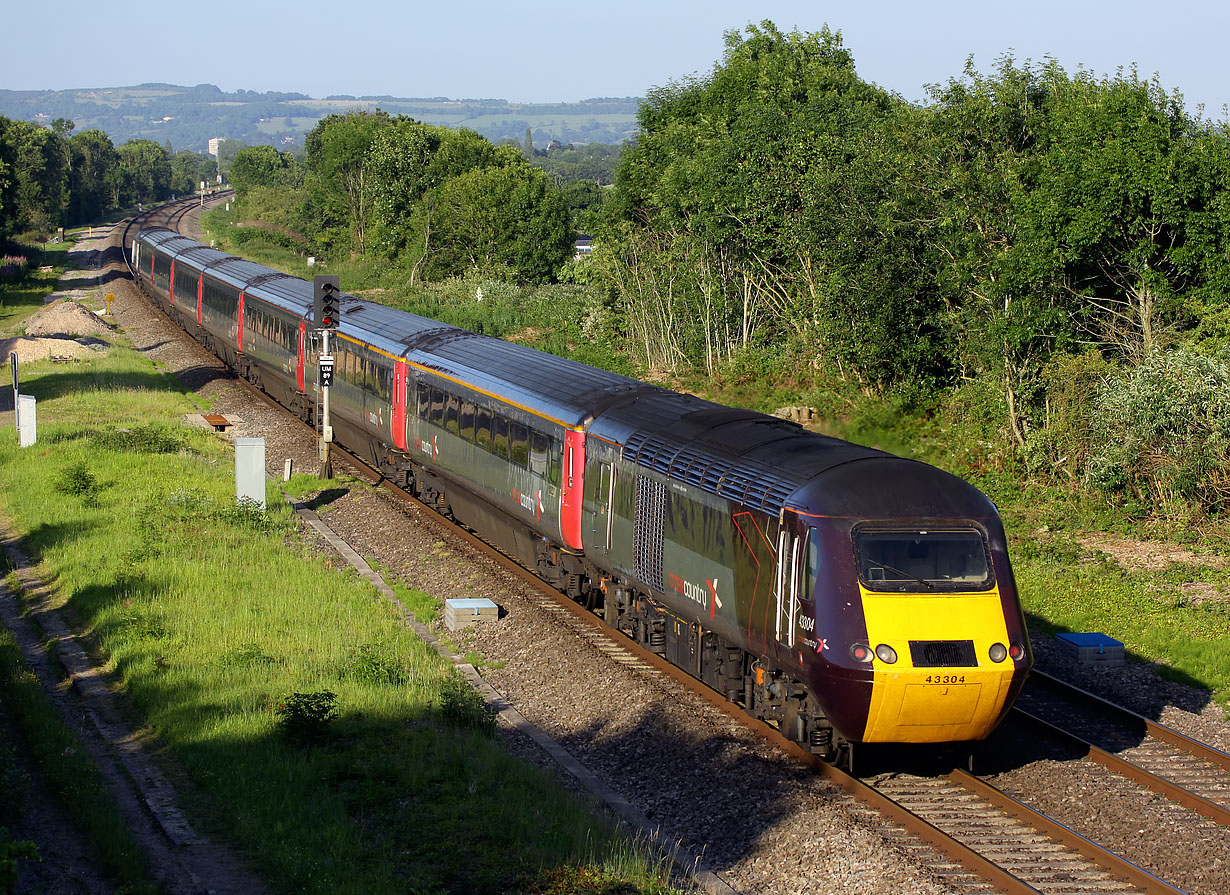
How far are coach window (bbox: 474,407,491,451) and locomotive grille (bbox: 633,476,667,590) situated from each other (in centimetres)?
487

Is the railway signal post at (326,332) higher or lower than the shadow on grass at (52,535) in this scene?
higher

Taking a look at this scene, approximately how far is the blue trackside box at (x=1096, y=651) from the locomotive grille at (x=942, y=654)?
5.46 m

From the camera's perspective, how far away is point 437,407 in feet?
66.7

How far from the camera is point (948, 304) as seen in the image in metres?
Answer: 25.3

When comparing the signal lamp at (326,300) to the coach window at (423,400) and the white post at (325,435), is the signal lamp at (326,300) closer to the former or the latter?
the white post at (325,435)

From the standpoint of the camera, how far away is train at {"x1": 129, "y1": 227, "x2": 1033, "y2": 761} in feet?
A: 34.1

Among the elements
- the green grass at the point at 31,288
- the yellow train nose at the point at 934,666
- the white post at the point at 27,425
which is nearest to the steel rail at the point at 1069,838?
the yellow train nose at the point at 934,666

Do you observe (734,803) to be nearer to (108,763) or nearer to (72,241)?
(108,763)

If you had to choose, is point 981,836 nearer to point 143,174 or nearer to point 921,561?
point 921,561

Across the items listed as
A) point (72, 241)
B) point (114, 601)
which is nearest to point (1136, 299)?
point (114, 601)

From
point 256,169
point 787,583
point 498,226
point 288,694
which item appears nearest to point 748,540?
point 787,583

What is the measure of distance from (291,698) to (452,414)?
805 cm

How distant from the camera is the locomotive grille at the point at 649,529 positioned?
529 inches

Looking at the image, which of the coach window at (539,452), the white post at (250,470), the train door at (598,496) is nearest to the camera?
the train door at (598,496)
